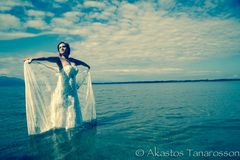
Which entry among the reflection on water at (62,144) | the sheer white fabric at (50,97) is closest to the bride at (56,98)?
the sheer white fabric at (50,97)

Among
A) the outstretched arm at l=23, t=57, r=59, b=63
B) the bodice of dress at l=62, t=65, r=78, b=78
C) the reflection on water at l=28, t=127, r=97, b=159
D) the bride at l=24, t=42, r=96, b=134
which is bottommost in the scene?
the reflection on water at l=28, t=127, r=97, b=159

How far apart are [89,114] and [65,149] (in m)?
4.40

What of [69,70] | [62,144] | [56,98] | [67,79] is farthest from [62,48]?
[62,144]

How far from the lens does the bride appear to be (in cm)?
941

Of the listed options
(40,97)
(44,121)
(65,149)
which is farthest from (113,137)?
(40,97)

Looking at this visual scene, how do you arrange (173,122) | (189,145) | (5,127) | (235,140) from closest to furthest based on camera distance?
(189,145) → (235,140) → (5,127) → (173,122)

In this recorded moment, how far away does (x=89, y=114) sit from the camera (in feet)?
41.3

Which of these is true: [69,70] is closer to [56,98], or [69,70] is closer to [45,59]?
[45,59]

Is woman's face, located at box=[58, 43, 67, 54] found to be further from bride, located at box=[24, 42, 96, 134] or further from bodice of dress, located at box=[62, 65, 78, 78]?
bodice of dress, located at box=[62, 65, 78, 78]

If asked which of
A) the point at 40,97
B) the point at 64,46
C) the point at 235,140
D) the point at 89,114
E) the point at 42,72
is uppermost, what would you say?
the point at 64,46

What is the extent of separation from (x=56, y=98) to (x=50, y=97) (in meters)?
0.61

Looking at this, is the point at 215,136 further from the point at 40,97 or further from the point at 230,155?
the point at 40,97

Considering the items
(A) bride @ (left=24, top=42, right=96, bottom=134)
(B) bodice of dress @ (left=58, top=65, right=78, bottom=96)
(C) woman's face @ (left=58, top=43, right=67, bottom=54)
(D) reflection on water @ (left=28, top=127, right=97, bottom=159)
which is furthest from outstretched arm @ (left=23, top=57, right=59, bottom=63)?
(D) reflection on water @ (left=28, top=127, right=97, bottom=159)

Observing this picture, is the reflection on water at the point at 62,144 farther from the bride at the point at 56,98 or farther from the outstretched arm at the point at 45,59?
the outstretched arm at the point at 45,59
